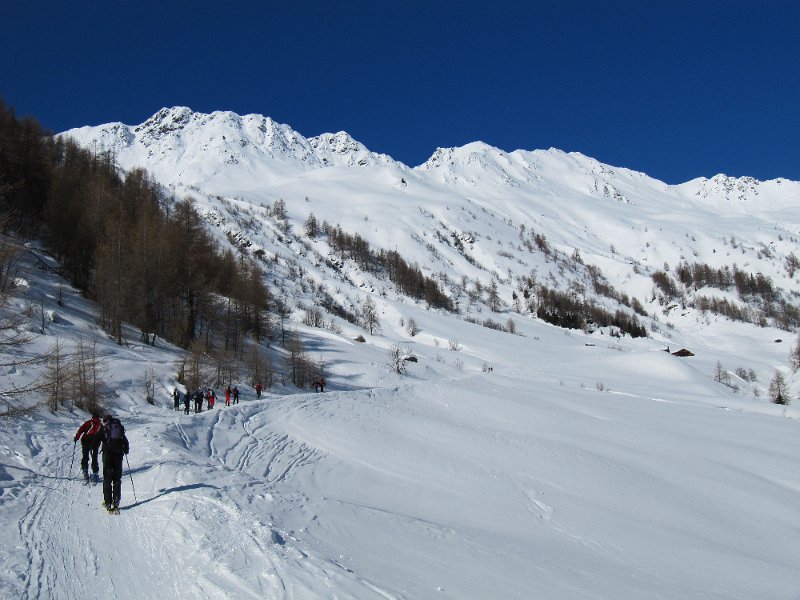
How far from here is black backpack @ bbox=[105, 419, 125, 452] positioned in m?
8.79

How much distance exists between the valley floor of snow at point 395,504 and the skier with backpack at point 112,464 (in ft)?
0.89

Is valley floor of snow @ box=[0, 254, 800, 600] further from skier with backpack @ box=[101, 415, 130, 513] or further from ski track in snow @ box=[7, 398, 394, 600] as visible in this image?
skier with backpack @ box=[101, 415, 130, 513]

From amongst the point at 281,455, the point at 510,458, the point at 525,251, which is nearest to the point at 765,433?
the point at 510,458

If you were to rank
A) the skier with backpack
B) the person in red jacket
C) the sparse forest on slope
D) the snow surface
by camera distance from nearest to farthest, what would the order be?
the snow surface < the skier with backpack < the person in red jacket < the sparse forest on slope

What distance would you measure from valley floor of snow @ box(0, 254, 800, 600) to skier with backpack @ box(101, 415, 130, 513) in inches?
10.7

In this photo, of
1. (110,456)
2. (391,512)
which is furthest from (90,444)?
(391,512)

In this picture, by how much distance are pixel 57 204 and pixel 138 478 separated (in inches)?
1702

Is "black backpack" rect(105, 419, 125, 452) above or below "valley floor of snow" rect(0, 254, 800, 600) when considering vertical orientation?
above

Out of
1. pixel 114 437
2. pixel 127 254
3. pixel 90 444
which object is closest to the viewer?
pixel 114 437

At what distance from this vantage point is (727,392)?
57219mm

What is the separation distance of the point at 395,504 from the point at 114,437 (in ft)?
19.8

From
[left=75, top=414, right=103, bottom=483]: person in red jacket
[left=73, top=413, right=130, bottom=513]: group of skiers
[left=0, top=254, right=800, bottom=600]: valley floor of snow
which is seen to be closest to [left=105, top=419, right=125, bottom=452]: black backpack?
[left=73, top=413, right=130, bottom=513]: group of skiers

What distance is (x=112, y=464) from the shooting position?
27.7 feet

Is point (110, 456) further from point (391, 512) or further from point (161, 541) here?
point (391, 512)
